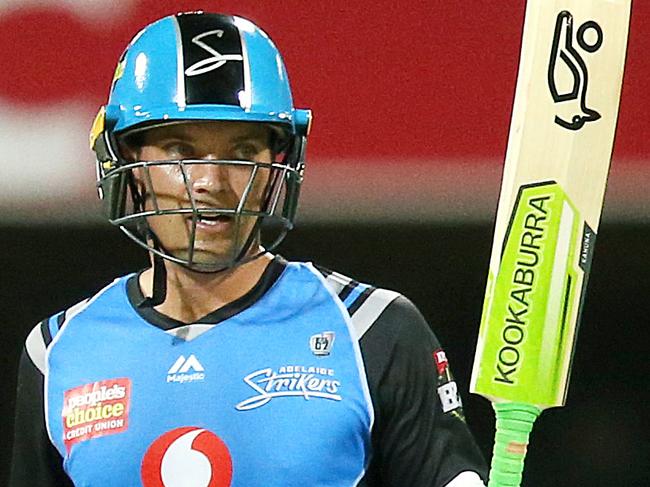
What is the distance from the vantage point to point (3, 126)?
247cm

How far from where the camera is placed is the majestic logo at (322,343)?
190cm

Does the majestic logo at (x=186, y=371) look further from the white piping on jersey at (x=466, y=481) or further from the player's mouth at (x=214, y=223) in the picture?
the white piping on jersey at (x=466, y=481)

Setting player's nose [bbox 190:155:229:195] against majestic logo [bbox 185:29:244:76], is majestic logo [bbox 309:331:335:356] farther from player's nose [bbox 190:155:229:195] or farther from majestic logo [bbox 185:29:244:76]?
majestic logo [bbox 185:29:244:76]

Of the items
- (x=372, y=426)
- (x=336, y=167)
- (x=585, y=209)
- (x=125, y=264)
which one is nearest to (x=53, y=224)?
(x=125, y=264)

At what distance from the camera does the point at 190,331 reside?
1.95m

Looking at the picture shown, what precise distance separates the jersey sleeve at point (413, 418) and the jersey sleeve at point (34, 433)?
0.36 meters

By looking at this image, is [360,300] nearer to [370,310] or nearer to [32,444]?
[370,310]

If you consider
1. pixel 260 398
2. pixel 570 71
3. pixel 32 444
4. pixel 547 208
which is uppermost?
pixel 570 71

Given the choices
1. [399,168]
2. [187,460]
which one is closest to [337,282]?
[187,460]

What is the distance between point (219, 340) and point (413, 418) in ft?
0.75

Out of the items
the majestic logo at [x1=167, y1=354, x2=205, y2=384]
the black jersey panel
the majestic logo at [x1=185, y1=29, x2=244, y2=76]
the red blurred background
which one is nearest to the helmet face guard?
the majestic logo at [x1=185, y1=29, x2=244, y2=76]

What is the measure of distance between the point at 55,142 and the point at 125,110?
1.70 feet

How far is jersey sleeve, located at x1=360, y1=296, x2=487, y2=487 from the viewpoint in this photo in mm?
1855

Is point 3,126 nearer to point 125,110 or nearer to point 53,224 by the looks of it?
point 53,224
